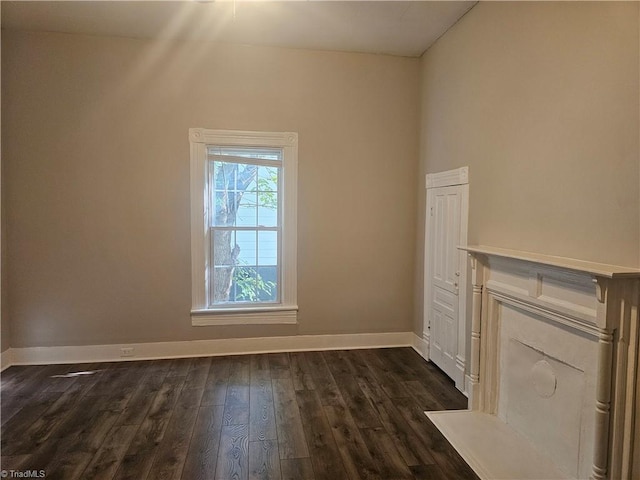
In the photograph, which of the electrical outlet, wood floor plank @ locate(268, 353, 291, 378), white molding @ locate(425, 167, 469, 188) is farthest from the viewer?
the electrical outlet

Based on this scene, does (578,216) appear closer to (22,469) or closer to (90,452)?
(90,452)

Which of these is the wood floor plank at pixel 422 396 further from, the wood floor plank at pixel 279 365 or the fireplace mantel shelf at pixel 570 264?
the fireplace mantel shelf at pixel 570 264

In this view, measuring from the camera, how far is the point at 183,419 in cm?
276

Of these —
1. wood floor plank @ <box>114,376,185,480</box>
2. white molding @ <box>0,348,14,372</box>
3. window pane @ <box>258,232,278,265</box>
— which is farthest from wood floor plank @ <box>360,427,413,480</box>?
white molding @ <box>0,348,14,372</box>

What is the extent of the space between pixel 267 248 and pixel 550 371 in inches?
111

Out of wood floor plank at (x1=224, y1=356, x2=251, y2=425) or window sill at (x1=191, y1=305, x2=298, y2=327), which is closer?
wood floor plank at (x1=224, y1=356, x2=251, y2=425)

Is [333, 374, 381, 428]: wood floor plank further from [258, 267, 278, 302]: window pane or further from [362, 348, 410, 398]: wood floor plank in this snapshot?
[258, 267, 278, 302]: window pane

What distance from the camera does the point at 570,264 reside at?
1954 millimetres

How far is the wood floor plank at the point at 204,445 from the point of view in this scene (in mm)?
2195

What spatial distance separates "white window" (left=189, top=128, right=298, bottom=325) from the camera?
396cm

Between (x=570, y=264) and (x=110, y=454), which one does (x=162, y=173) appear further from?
(x=570, y=264)

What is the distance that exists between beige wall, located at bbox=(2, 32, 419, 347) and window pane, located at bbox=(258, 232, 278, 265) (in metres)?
0.30

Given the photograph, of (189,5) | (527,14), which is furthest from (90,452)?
(527,14)

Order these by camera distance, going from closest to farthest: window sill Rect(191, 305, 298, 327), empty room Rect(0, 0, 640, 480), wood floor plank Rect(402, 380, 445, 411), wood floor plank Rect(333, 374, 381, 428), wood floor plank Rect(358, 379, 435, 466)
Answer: empty room Rect(0, 0, 640, 480) < wood floor plank Rect(358, 379, 435, 466) < wood floor plank Rect(333, 374, 381, 428) < wood floor plank Rect(402, 380, 445, 411) < window sill Rect(191, 305, 298, 327)
